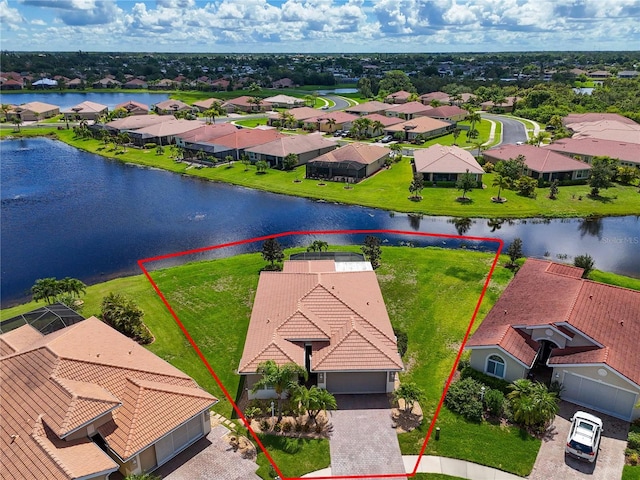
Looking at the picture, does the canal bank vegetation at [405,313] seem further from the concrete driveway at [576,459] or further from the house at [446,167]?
the house at [446,167]

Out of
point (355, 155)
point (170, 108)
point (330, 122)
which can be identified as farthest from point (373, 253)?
point (170, 108)

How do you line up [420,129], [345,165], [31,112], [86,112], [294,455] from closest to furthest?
[294,455] → [345,165] → [420,129] → [86,112] → [31,112]

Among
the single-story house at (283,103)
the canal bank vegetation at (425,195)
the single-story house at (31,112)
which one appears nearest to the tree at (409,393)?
the canal bank vegetation at (425,195)

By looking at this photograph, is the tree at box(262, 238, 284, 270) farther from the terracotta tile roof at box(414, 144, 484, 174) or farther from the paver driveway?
the terracotta tile roof at box(414, 144, 484, 174)

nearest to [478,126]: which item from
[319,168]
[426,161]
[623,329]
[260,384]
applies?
[426,161]

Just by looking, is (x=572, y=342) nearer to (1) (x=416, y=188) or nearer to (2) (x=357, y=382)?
(2) (x=357, y=382)

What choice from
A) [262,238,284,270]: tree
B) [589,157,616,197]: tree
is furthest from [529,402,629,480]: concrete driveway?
[589,157,616,197]: tree
